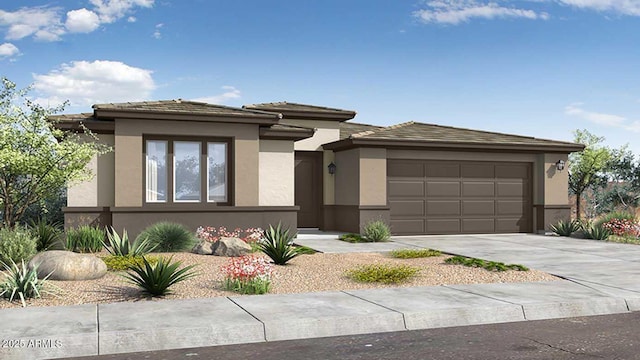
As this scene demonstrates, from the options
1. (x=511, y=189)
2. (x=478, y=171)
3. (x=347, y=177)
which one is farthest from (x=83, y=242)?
(x=511, y=189)

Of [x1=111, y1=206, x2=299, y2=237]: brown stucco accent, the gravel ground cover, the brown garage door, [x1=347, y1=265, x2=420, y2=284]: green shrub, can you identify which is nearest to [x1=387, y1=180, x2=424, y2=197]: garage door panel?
the brown garage door

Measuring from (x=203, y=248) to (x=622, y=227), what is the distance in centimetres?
1433

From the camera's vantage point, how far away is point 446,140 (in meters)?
22.3

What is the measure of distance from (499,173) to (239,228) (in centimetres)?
1005

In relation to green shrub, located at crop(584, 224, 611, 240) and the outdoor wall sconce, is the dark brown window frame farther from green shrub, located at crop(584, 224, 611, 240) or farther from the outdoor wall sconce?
green shrub, located at crop(584, 224, 611, 240)

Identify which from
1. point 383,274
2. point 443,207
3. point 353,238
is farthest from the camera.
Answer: point 443,207

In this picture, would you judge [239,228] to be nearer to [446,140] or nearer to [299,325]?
[446,140]

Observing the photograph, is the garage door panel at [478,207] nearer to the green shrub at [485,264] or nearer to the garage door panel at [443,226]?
the garage door panel at [443,226]

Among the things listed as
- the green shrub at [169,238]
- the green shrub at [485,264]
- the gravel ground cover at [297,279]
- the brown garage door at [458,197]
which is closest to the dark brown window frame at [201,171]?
the green shrub at [169,238]

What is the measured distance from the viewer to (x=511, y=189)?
938 inches

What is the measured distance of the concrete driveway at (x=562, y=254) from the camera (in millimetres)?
12242

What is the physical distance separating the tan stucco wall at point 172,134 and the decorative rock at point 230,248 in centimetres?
337

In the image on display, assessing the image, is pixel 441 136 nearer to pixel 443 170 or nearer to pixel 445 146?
pixel 445 146

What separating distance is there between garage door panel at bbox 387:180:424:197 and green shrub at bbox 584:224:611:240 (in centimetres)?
554
